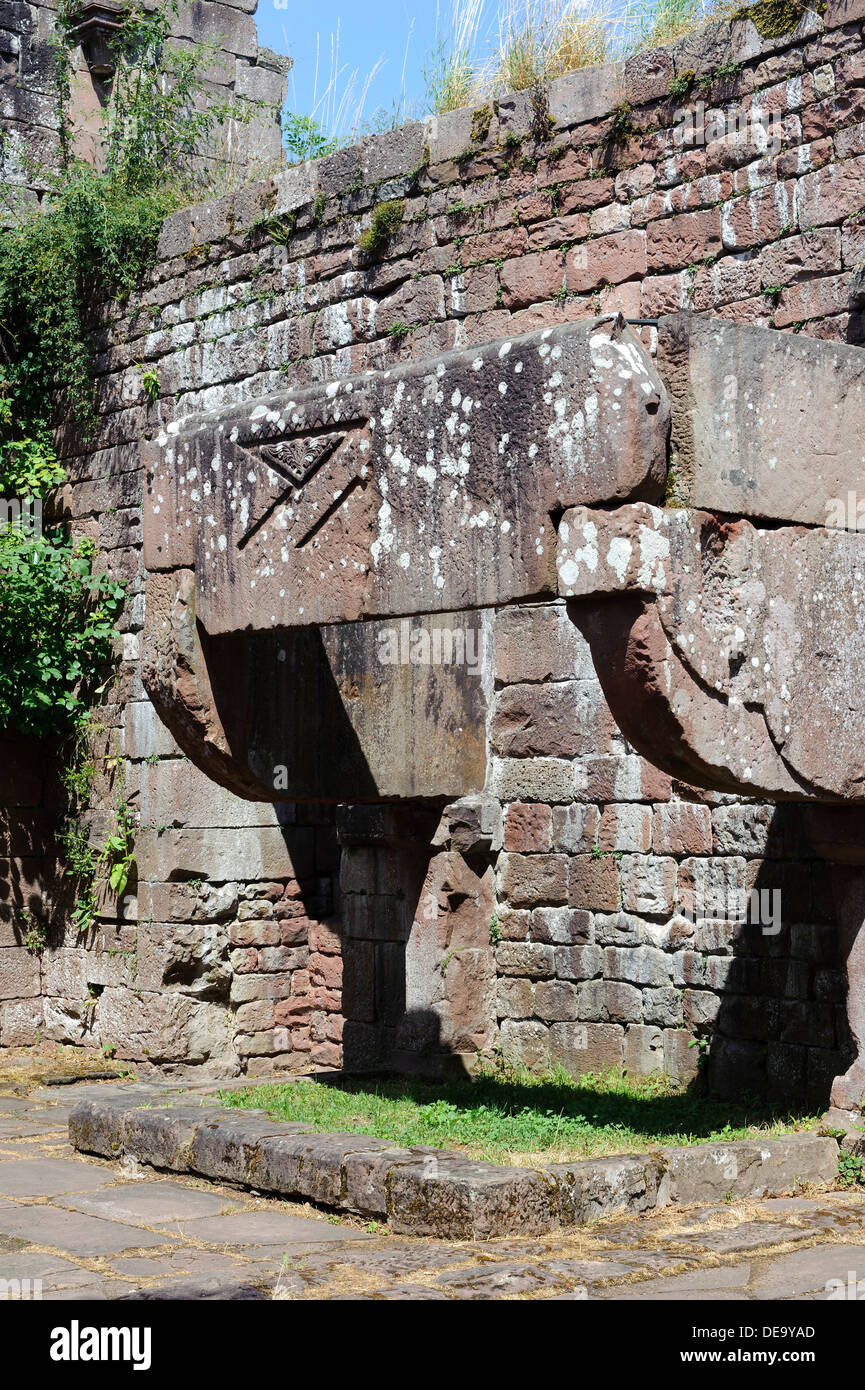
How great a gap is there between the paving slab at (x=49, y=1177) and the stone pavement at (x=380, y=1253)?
12 centimetres

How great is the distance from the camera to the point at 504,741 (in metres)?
8.08

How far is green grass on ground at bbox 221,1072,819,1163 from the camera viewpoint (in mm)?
5332

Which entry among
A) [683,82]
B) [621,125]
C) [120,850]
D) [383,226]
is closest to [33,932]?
[120,850]

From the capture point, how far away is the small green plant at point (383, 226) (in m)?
8.20

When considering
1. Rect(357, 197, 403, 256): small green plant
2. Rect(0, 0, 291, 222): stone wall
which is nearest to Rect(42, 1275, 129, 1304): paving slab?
Rect(357, 197, 403, 256): small green plant

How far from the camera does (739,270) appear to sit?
6.66 m

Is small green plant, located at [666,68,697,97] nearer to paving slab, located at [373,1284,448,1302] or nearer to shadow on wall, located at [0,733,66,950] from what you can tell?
paving slab, located at [373,1284,448,1302]

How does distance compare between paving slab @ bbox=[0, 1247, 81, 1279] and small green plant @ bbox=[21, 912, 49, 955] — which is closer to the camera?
paving slab @ bbox=[0, 1247, 81, 1279]

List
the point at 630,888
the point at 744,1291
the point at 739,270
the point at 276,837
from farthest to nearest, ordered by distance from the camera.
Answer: the point at 276,837 → the point at 630,888 → the point at 739,270 → the point at 744,1291

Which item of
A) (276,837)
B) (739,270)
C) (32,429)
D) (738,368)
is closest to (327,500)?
(738,368)

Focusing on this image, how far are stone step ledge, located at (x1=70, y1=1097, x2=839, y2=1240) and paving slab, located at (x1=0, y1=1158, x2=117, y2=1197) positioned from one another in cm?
28

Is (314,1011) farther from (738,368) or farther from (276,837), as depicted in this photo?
(738,368)

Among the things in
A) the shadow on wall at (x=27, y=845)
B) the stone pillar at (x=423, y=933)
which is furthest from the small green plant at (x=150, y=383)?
the stone pillar at (x=423, y=933)

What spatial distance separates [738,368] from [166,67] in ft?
22.7
